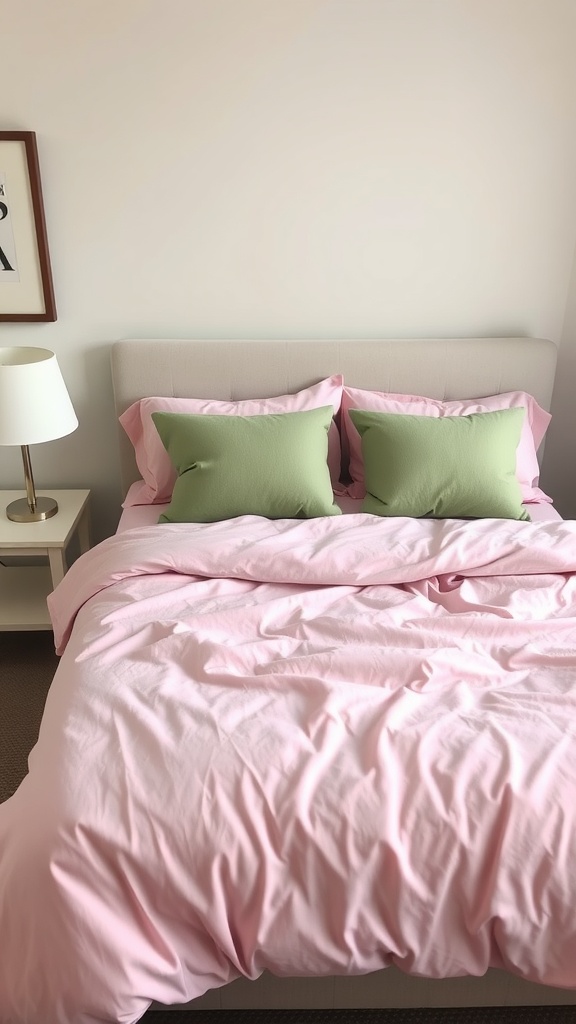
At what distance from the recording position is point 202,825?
4.52ft

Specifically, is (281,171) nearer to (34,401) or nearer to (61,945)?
(34,401)

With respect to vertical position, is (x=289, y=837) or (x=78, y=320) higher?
(x=78, y=320)

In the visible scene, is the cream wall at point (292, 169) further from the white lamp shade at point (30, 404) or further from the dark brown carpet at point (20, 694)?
the dark brown carpet at point (20, 694)

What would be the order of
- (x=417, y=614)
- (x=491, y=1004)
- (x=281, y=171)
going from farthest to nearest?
(x=281, y=171) < (x=417, y=614) < (x=491, y=1004)

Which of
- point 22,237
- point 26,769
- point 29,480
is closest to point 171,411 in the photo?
point 29,480

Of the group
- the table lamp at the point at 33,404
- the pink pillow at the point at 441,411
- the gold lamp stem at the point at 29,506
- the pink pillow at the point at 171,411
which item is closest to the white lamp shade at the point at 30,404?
the table lamp at the point at 33,404

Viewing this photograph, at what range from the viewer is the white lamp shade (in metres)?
2.46

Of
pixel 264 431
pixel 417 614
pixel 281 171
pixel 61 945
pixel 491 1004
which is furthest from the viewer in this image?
pixel 281 171

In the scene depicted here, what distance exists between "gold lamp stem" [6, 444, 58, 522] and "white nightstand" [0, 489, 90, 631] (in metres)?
0.02

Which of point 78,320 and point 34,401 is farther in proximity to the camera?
point 78,320

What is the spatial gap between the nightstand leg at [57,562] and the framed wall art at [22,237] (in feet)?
2.69

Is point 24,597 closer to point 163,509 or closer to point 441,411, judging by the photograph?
point 163,509

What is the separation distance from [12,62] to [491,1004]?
2.83 m

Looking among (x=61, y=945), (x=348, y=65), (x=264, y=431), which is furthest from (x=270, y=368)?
(x=61, y=945)
